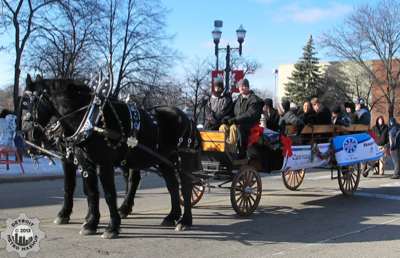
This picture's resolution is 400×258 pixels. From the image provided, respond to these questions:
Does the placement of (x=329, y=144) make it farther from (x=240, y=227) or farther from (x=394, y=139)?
(x=394, y=139)

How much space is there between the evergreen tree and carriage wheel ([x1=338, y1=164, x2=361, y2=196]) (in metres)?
56.3

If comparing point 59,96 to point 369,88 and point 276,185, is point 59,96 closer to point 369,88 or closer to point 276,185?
point 276,185

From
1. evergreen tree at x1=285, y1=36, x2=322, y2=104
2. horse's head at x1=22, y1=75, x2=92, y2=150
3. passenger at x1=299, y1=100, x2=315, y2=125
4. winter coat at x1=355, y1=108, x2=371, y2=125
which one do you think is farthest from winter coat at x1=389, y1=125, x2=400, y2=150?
evergreen tree at x1=285, y1=36, x2=322, y2=104

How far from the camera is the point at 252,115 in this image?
381 inches

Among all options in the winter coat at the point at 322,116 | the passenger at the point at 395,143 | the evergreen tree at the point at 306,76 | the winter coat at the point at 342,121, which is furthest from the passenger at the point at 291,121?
the evergreen tree at the point at 306,76

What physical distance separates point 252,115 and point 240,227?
209cm

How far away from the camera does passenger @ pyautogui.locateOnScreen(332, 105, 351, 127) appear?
12.9m

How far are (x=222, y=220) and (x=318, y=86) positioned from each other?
61.8 metres

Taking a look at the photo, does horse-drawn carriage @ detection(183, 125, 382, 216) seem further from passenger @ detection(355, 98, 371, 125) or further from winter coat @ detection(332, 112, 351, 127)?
passenger @ detection(355, 98, 371, 125)

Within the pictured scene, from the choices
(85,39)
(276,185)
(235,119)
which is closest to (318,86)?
(85,39)

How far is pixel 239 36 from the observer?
2448 cm

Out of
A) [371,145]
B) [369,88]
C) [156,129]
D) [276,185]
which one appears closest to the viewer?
[156,129]

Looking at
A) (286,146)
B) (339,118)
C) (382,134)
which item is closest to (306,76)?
(382,134)

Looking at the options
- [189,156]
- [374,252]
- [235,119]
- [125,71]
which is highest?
[125,71]
